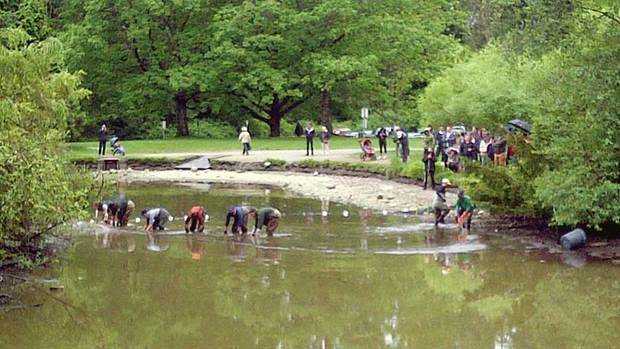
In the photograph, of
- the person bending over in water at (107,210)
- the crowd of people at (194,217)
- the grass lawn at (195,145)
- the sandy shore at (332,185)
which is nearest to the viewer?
the crowd of people at (194,217)

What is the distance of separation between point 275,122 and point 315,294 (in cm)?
4517

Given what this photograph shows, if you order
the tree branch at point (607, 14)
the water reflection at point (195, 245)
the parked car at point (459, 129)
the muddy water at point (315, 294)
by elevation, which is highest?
the tree branch at point (607, 14)

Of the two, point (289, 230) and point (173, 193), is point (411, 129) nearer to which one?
point (173, 193)

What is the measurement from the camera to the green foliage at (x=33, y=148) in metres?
16.6

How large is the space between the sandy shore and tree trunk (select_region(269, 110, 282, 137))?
688 inches

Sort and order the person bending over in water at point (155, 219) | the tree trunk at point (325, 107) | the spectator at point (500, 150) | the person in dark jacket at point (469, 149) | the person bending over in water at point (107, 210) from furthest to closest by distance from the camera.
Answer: the tree trunk at point (325, 107)
the person in dark jacket at point (469, 149)
the spectator at point (500, 150)
the person bending over in water at point (107, 210)
the person bending over in water at point (155, 219)

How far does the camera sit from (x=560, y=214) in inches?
880

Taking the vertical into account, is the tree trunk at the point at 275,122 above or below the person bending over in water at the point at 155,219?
above

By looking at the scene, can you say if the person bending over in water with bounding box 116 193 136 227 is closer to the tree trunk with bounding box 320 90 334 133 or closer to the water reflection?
the water reflection

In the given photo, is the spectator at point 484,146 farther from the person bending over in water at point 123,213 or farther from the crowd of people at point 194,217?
the person bending over in water at point 123,213

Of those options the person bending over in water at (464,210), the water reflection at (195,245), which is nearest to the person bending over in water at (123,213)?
the water reflection at (195,245)

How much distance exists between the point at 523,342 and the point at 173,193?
23.9 m

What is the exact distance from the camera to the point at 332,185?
3869 cm

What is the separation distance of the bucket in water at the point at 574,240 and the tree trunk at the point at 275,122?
40.4 metres
